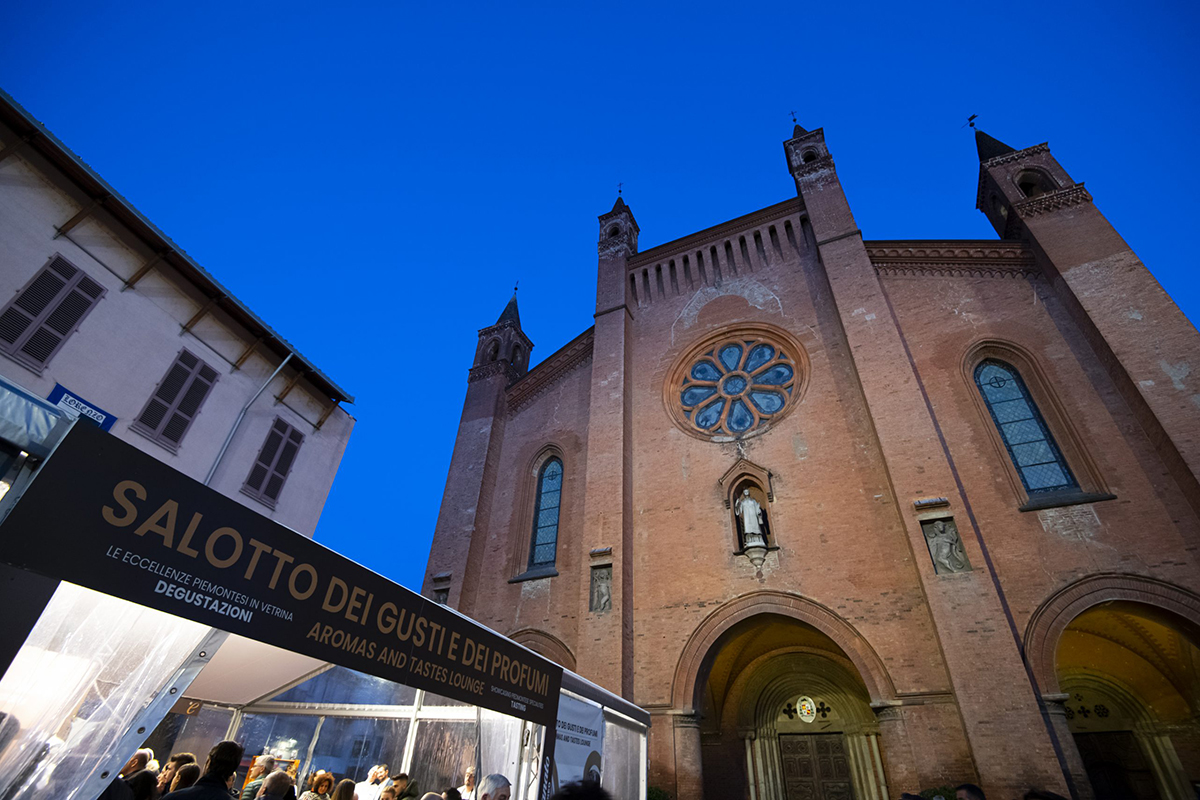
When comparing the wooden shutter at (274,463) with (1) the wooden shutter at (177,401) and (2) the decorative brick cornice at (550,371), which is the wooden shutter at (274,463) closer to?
(1) the wooden shutter at (177,401)

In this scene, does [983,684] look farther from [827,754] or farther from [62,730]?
[62,730]

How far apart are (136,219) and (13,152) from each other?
156 cm

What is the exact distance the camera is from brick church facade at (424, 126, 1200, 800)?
30.7 feet

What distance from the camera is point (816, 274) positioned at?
49.0ft

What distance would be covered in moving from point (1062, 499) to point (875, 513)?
2909 mm

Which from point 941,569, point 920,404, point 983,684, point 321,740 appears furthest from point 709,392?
point 321,740

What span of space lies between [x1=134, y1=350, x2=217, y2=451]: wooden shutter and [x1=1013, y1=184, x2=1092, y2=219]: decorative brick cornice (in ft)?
55.5

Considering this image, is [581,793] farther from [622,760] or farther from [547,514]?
[547,514]

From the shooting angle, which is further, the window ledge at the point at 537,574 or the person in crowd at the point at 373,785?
the window ledge at the point at 537,574

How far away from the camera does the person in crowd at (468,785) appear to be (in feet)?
20.0

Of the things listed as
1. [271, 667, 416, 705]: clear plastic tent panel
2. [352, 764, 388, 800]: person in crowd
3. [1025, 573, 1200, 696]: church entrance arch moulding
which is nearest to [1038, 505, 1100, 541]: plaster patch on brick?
[1025, 573, 1200, 696]: church entrance arch moulding

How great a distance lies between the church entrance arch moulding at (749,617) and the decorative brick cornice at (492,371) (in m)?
9.70

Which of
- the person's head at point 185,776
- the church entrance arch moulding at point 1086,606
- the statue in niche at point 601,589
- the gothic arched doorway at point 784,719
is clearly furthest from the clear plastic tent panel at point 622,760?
the church entrance arch moulding at point 1086,606

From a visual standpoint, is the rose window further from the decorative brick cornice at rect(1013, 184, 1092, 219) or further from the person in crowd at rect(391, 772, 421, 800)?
the person in crowd at rect(391, 772, 421, 800)
